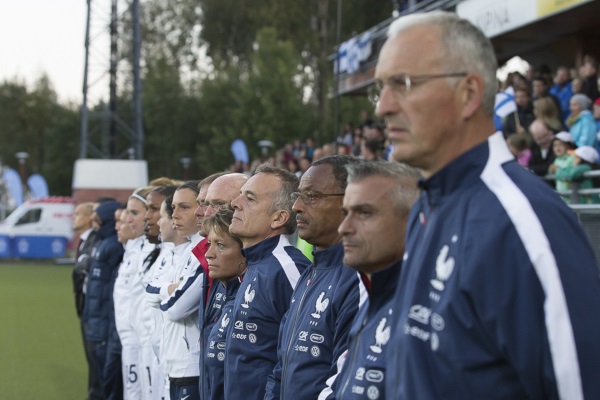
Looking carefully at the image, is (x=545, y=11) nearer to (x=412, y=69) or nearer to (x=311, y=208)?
(x=311, y=208)

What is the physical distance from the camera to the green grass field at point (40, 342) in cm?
1185

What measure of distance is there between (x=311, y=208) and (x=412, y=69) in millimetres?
2039

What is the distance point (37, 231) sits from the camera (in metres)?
36.2

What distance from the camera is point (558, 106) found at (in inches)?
461

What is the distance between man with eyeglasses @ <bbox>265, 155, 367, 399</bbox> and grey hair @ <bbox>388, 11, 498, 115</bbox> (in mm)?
1282

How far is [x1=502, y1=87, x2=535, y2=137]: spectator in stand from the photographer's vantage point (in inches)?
514

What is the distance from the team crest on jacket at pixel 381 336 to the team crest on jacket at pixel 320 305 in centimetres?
89

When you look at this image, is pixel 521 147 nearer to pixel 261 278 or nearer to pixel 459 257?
pixel 261 278

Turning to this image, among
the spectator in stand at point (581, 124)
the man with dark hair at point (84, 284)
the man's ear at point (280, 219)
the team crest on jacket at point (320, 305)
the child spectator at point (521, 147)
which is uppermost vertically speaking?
the spectator in stand at point (581, 124)

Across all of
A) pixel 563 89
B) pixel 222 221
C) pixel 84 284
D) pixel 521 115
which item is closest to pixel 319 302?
pixel 222 221

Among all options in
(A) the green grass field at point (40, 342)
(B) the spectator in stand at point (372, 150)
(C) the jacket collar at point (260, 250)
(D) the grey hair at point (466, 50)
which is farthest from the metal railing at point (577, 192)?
(D) the grey hair at point (466, 50)

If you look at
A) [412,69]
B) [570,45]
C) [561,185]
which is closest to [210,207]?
[412,69]

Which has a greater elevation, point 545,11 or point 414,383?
point 545,11

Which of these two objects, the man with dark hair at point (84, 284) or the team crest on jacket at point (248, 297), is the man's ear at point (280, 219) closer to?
the team crest on jacket at point (248, 297)
